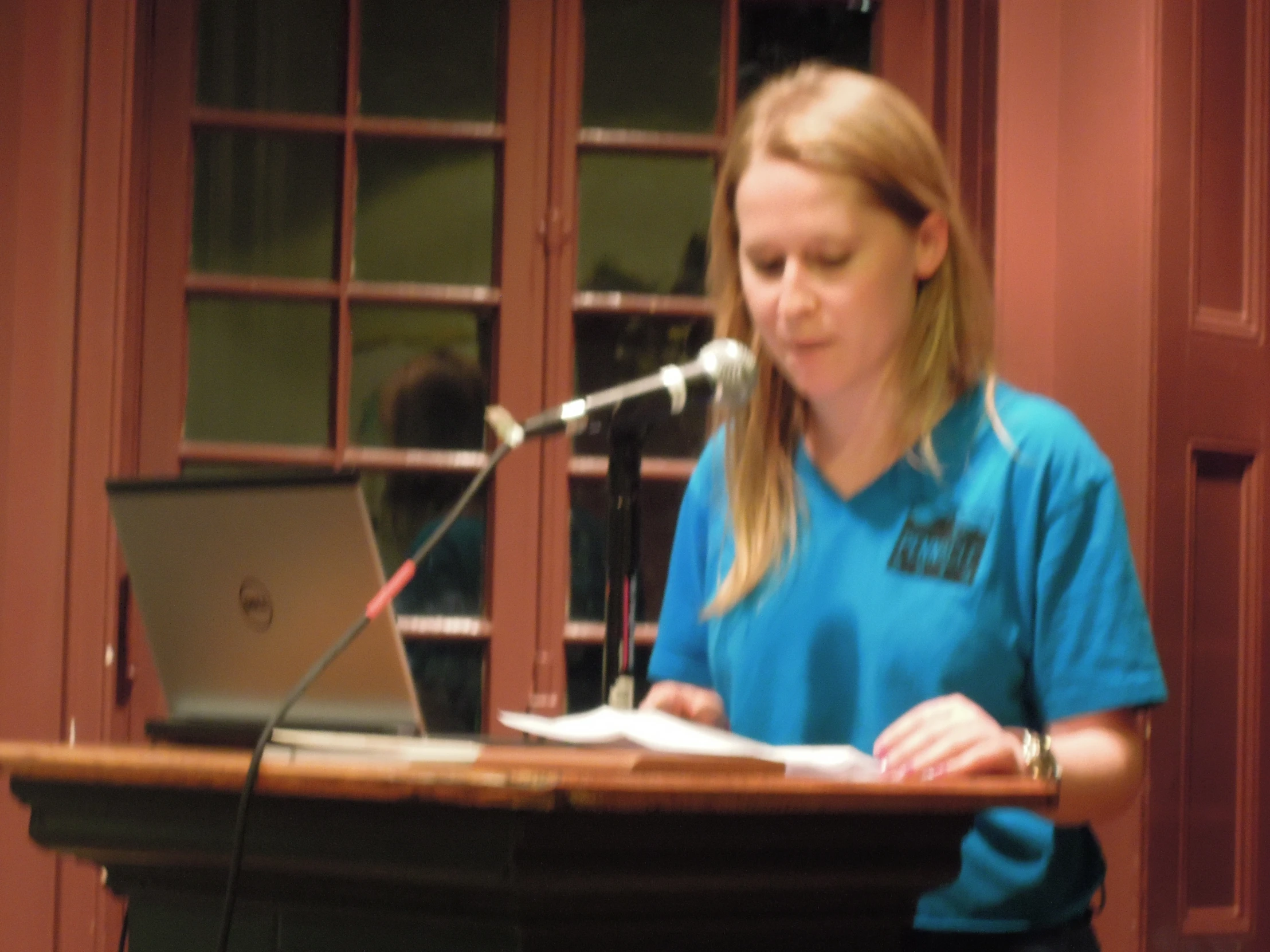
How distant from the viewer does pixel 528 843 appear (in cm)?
81

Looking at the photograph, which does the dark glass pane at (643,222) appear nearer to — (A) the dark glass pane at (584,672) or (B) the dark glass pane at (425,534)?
(B) the dark glass pane at (425,534)

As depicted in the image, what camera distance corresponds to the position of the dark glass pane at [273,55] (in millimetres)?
2680

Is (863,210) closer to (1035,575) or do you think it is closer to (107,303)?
(1035,575)

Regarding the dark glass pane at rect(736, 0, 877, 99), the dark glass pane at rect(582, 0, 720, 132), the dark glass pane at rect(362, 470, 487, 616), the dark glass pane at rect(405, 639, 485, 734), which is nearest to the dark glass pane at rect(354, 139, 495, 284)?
the dark glass pane at rect(582, 0, 720, 132)

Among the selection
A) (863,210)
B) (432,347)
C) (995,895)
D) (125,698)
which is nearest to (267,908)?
(995,895)

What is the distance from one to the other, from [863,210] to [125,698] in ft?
5.72

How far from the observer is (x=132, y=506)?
1104mm

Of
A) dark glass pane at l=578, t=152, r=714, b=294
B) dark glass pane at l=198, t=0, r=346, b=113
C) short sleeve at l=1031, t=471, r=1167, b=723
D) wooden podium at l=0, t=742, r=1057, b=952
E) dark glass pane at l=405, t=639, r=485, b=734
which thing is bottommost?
dark glass pane at l=405, t=639, r=485, b=734

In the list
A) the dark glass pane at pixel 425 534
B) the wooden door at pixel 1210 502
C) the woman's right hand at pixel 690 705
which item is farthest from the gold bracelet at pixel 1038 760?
the dark glass pane at pixel 425 534

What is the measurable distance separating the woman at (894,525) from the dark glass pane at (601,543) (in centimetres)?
109

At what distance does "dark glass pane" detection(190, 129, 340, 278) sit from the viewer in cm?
267

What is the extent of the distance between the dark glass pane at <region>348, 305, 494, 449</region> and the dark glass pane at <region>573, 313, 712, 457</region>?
187 mm

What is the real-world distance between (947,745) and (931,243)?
25.2 inches

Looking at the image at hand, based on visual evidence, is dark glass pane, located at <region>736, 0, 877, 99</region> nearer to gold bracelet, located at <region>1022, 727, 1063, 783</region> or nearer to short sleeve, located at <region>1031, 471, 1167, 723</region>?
short sleeve, located at <region>1031, 471, 1167, 723</region>
